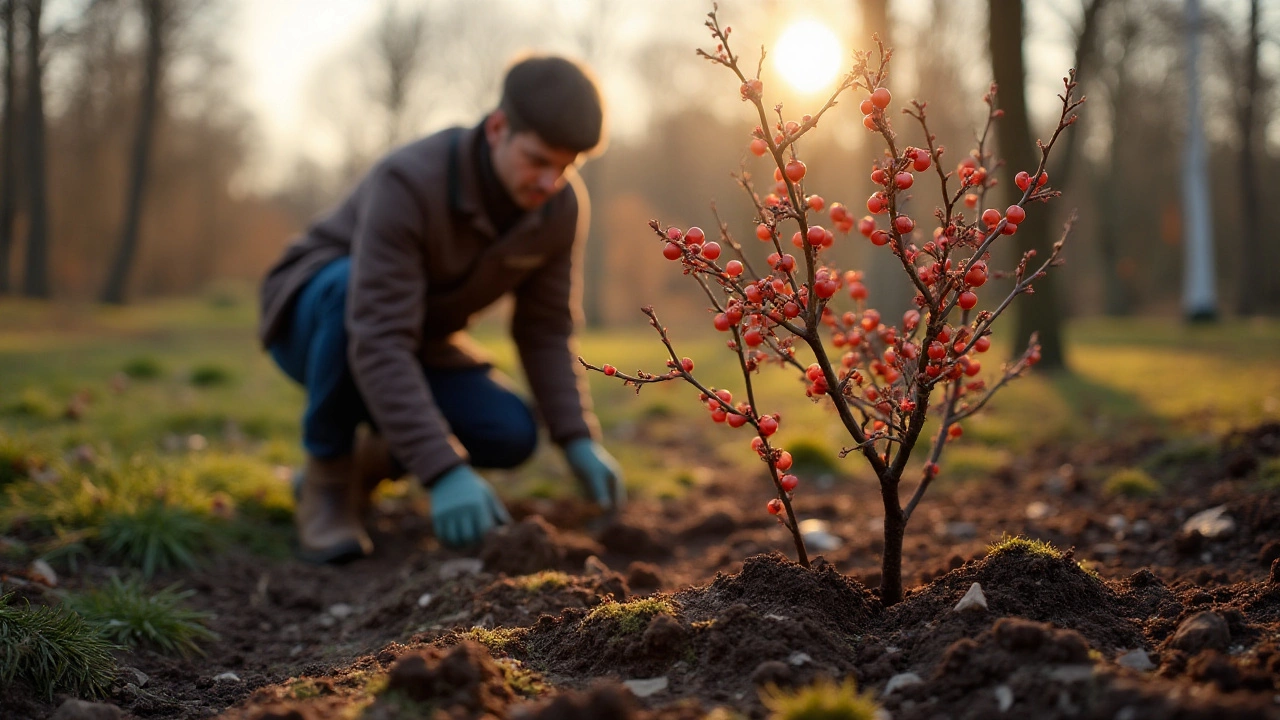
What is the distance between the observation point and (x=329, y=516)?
3916 millimetres

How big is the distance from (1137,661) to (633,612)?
3.37 feet

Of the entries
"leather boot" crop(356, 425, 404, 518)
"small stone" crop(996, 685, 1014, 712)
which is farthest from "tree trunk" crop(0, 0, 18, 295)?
Answer: "small stone" crop(996, 685, 1014, 712)

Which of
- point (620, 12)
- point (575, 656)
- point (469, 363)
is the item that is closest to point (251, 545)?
point (469, 363)

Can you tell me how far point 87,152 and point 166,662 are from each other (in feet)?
98.1

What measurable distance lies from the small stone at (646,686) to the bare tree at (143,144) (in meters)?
22.4

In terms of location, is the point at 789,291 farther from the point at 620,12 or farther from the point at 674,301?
the point at 674,301

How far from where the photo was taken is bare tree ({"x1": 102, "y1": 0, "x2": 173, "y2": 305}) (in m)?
20.2

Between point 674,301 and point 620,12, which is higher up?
point 620,12

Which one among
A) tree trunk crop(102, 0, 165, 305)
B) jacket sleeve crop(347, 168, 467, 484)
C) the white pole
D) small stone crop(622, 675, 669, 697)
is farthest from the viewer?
tree trunk crop(102, 0, 165, 305)

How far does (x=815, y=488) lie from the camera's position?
203 inches

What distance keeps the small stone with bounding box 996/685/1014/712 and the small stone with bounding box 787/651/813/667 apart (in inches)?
14.0

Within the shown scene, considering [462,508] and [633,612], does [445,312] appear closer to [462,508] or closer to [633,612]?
[462,508]

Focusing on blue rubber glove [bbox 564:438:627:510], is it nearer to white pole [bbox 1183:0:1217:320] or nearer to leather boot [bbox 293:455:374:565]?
leather boot [bbox 293:455:374:565]

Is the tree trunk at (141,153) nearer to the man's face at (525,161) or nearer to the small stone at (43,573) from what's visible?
the man's face at (525,161)
